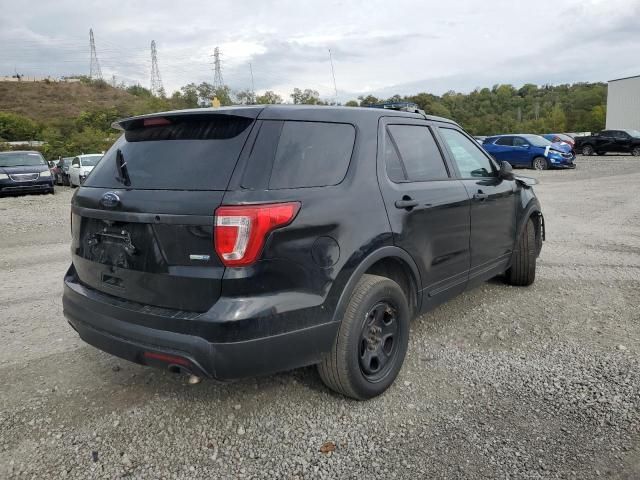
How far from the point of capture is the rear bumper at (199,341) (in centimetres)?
244

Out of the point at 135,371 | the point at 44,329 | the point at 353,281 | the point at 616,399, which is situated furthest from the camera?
the point at 44,329

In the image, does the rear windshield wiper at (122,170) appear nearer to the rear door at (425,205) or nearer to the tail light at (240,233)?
the tail light at (240,233)

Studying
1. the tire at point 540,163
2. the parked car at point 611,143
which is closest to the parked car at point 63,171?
the tire at point 540,163

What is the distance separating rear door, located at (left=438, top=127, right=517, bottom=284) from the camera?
4113 millimetres

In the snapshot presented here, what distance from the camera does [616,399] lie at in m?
3.08

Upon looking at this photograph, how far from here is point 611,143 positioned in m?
29.0

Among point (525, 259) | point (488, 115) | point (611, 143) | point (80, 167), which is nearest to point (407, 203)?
point (525, 259)

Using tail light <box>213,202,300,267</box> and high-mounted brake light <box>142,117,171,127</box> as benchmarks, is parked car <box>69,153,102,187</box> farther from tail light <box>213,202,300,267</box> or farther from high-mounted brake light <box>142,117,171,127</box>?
tail light <box>213,202,300,267</box>

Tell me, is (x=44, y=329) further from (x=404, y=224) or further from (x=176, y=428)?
(x=404, y=224)

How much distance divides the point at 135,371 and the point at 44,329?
4.54 feet

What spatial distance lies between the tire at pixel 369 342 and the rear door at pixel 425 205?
34 centimetres

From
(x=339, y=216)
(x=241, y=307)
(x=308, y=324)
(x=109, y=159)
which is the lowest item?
(x=308, y=324)

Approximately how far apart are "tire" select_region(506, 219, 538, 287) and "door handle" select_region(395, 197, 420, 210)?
216 cm

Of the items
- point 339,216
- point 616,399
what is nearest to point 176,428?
point 339,216
